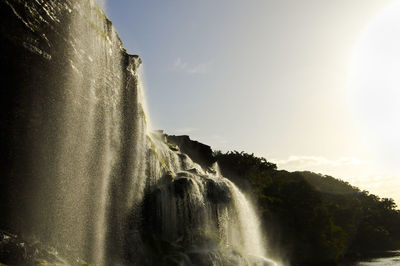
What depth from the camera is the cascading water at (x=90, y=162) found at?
Result: 11133 millimetres

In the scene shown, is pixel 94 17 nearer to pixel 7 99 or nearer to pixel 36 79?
pixel 36 79


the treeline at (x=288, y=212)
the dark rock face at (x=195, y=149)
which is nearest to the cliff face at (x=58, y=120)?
the dark rock face at (x=195, y=149)

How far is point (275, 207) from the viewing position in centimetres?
4281

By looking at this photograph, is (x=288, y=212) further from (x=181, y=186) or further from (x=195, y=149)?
(x=181, y=186)

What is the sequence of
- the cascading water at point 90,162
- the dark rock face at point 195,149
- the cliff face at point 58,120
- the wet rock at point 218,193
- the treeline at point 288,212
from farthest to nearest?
1. the treeline at point 288,212
2. the dark rock face at point 195,149
3. the wet rock at point 218,193
4. the cascading water at point 90,162
5. the cliff face at point 58,120

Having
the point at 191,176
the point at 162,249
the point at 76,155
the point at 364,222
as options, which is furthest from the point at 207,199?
the point at 364,222

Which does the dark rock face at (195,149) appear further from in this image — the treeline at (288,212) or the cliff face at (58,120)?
the cliff face at (58,120)

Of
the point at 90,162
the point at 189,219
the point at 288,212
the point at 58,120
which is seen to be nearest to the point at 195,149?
the point at 189,219

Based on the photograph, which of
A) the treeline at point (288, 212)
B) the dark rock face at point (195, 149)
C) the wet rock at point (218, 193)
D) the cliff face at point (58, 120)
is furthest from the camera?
the treeline at point (288, 212)

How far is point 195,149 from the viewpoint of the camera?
36.4m

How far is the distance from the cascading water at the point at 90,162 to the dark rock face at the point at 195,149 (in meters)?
12.4

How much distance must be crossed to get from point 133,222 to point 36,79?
9.81 metres

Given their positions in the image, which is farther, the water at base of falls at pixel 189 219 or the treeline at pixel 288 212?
the treeline at pixel 288 212

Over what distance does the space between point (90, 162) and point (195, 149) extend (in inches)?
870
